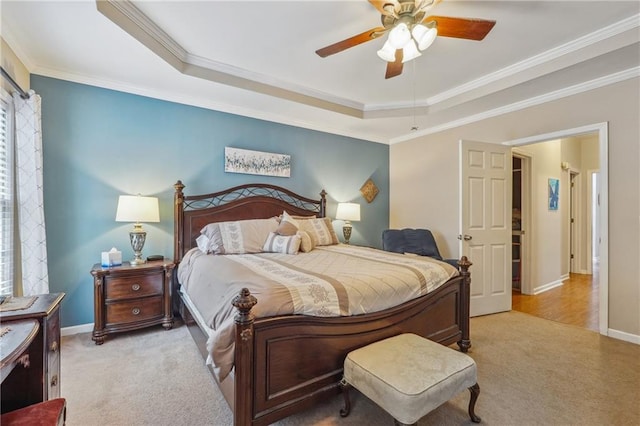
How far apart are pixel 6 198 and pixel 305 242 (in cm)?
257

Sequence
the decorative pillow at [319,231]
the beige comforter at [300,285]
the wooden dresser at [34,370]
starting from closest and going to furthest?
the wooden dresser at [34,370] → the beige comforter at [300,285] → the decorative pillow at [319,231]

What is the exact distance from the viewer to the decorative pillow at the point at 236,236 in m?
2.96

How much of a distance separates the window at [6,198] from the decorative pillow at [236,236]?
150 centimetres

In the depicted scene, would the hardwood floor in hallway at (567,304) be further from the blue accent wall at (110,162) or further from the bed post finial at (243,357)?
the blue accent wall at (110,162)

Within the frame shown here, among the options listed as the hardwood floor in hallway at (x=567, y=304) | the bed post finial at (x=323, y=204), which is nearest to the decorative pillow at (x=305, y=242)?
the bed post finial at (x=323, y=204)

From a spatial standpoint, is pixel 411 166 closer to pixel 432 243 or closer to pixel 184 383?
pixel 432 243

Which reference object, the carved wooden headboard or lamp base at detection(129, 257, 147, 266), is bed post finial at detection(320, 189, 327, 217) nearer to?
the carved wooden headboard

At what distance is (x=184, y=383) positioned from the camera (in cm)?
205

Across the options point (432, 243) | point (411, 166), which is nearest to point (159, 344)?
point (432, 243)

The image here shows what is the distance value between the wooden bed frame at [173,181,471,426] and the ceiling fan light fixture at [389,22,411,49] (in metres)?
1.83

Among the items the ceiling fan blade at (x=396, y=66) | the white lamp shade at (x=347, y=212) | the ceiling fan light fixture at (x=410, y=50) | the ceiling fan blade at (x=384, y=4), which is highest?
the ceiling fan blade at (x=384, y=4)

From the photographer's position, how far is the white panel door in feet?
11.2

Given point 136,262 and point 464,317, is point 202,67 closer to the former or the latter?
point 136,262

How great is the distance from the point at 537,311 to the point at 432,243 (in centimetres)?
151
